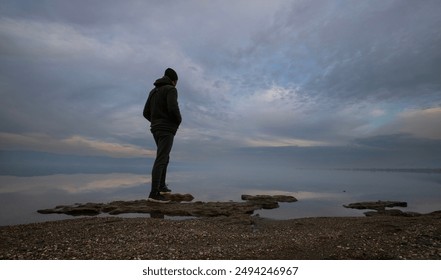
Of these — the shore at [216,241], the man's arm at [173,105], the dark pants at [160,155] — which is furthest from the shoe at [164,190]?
the shore at [216,241]

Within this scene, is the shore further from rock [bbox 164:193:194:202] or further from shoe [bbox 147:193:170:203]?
rock [bbox 164:193:194:202]

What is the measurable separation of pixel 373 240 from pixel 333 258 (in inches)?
40.2

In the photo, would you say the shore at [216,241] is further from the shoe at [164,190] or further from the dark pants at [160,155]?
the shoe at [164,190]

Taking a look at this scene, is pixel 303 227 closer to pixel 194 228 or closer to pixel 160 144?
pixel 194 228

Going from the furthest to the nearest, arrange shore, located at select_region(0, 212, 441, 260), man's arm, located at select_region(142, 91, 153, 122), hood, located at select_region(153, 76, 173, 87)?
man's arm, located at select_region(142, 91, 153, 122) → hood, located at select_region(153, 76, 173, 87) → shore, located at select_region(0, 212, 441, 260)

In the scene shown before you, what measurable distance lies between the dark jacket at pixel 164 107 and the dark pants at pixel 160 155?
0.77ft

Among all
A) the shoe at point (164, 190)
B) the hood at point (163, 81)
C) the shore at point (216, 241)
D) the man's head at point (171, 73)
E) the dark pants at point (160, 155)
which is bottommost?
the shore at point (216, 241)

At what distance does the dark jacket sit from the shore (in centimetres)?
497

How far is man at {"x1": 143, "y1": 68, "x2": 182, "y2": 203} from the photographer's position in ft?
30.7

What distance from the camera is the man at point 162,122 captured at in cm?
934

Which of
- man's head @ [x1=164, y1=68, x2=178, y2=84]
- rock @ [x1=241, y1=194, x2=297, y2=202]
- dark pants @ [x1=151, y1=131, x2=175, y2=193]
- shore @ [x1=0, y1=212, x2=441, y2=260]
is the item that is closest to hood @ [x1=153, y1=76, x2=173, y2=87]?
man's head @ [x1=164, y1=68, x2=178, y2=84]

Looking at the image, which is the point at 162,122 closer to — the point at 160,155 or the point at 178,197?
the point at 160,155
